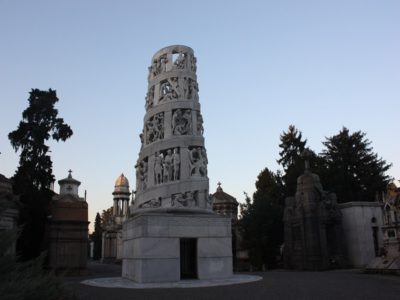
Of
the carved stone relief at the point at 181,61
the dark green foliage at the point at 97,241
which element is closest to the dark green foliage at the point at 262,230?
the carved stone relief at the point at 181,61

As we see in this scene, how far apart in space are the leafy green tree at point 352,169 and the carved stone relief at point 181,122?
25.5 meters

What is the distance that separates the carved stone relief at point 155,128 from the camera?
17781 mm

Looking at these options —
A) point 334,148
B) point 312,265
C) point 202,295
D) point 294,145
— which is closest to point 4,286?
point 202,295

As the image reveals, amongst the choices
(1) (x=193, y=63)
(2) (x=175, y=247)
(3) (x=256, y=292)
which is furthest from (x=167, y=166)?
(3) (x=256, y=292)

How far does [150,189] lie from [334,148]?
31.1m

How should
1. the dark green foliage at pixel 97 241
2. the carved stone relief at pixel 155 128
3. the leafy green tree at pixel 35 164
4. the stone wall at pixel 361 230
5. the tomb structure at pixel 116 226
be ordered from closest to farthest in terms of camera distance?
the carved stone relief at pixel 155 128
the stone wall at pixel 361 230
the leafy green tree at pixel 35 164
the tomb structure at pixel 116 226
the dark green foliage at pixel 97 241

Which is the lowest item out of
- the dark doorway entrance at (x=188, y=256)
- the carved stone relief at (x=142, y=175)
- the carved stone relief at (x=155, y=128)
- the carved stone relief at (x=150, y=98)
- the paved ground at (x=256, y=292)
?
the paved ground at (x=256, y=292)

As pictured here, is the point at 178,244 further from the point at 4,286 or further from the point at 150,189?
the point at 4,286

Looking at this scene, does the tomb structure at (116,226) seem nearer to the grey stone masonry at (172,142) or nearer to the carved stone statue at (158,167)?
the grey stone masonry at (172,142)

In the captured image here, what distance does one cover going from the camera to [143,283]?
14070 millimetres

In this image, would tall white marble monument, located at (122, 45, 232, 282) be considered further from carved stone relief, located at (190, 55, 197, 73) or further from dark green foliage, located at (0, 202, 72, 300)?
dark green foliage, located at (0, 202, 72, 300)

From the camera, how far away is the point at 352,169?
1644 inches

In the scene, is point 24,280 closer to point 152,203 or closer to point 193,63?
point 152,203

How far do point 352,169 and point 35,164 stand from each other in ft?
102
